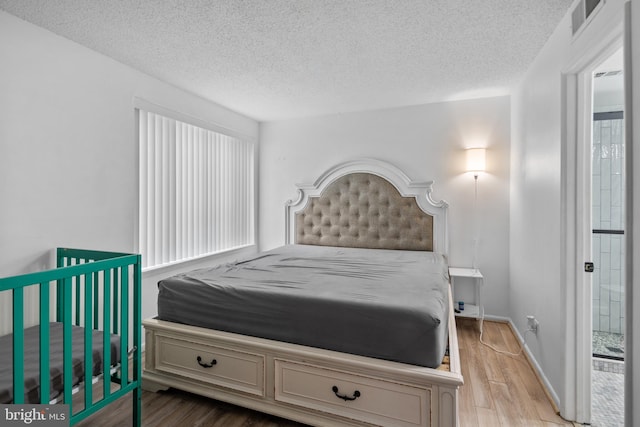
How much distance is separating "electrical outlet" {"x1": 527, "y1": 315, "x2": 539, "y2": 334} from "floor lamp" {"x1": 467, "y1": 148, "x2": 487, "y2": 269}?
1058mm

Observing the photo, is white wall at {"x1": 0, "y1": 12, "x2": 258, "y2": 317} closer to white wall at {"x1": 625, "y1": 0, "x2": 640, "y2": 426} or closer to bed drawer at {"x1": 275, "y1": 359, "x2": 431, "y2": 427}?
bed drawer at {"x1": 275, "y1": 359, "x2": 431, "y2": 427}

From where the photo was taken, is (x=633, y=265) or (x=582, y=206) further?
(x=582, y=206)

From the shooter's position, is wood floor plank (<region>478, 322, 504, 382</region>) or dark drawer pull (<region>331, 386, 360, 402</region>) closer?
dark drawer pull (<region>331, 386, 360, 402</region>)

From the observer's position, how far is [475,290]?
346 cm

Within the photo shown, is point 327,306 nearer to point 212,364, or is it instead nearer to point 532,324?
point 212,364

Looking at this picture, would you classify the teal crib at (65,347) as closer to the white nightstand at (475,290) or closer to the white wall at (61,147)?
the white wall at (61,147)

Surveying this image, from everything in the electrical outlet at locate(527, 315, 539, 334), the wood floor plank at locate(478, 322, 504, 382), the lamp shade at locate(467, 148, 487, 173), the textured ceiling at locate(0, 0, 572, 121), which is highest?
the textured ceiling at locate(0, 0, 572, 121)

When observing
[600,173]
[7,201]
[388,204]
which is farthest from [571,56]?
[7,201]

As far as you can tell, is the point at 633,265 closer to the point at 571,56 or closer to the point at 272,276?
the point at 571,56

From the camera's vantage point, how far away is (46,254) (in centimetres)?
212

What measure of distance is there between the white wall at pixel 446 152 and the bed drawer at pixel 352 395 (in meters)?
2.33

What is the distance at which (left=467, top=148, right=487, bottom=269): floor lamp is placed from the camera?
11.1 ft

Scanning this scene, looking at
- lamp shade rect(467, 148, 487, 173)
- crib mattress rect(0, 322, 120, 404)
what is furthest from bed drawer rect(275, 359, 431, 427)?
lamp shade rect(467, 148, 487, 173)

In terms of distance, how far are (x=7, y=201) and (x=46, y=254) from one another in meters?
0.40
